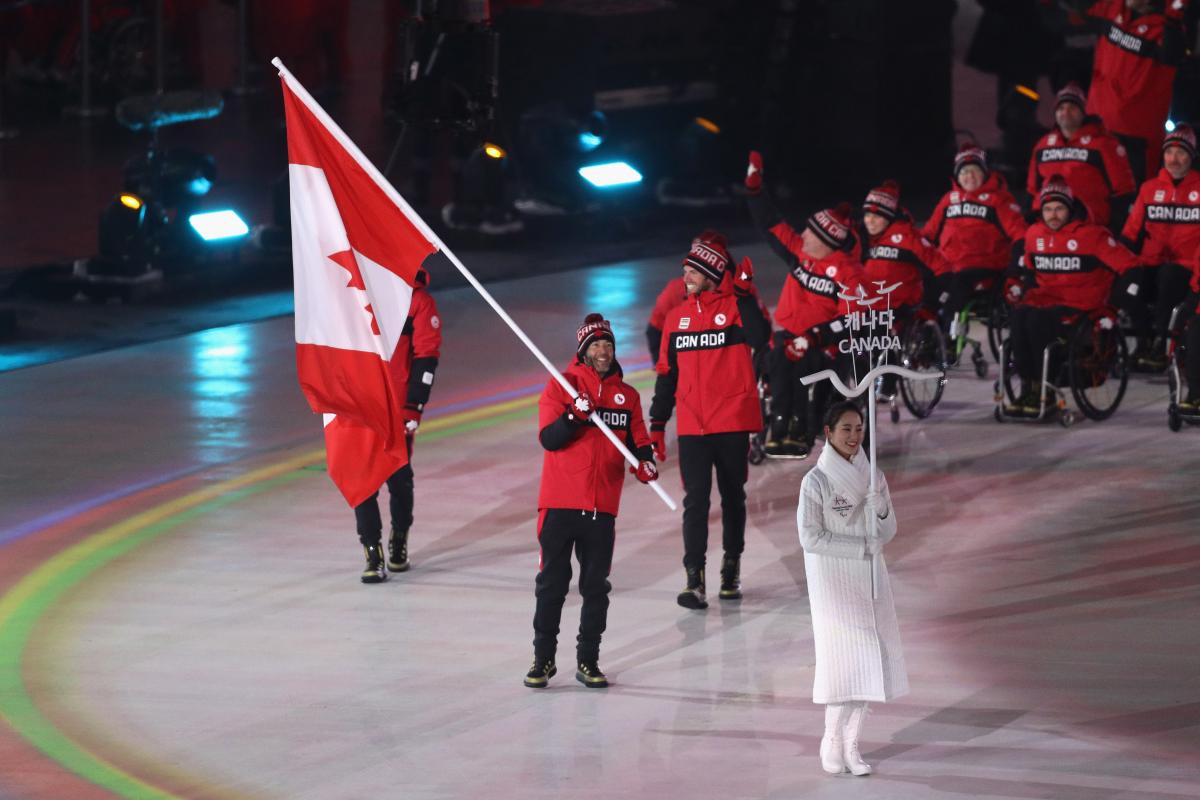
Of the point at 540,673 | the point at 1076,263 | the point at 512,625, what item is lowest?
the point at 512,625

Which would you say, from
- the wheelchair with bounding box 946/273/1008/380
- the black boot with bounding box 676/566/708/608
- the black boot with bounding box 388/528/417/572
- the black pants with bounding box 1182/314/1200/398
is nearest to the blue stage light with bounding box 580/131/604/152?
the wheelchair with bounding box 946/273/1008/380

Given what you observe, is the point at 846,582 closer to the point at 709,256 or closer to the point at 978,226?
the point at 709,256

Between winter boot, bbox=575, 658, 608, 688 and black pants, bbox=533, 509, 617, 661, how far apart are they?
0.09ft

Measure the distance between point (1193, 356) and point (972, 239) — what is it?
2.54 metres

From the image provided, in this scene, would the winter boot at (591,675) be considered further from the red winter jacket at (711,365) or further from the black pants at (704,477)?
the red winter jacket at (711,365)

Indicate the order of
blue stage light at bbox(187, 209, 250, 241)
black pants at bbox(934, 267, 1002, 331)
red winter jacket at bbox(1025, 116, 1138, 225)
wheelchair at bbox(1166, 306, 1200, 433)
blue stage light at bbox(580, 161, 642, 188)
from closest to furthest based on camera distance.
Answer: wheelchair at bbox(1166, 306, 1200, 433)
black pants at bbox(934, 267, 1002, 331)
red winter jacket at bbox(1025, 116, 1138, 225)
blue stage light at bbox(187, 209, 250, 241)
blue stage light at bbox(580, 161, 642, 188)

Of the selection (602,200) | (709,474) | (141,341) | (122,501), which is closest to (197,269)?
(141,341)

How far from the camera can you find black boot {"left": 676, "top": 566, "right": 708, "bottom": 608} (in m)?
11.3

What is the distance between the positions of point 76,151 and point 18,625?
1809 cm

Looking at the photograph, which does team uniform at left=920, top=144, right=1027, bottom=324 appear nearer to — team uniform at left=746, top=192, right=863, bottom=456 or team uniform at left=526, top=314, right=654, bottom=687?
team uniform at left=746, top=192, right=863, bottom=456

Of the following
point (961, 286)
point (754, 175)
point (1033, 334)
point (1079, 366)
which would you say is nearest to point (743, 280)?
point (754, 175)

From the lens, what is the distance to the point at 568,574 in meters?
9.98

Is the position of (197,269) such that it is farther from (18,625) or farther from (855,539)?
(855,539)

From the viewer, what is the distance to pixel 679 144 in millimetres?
26500
